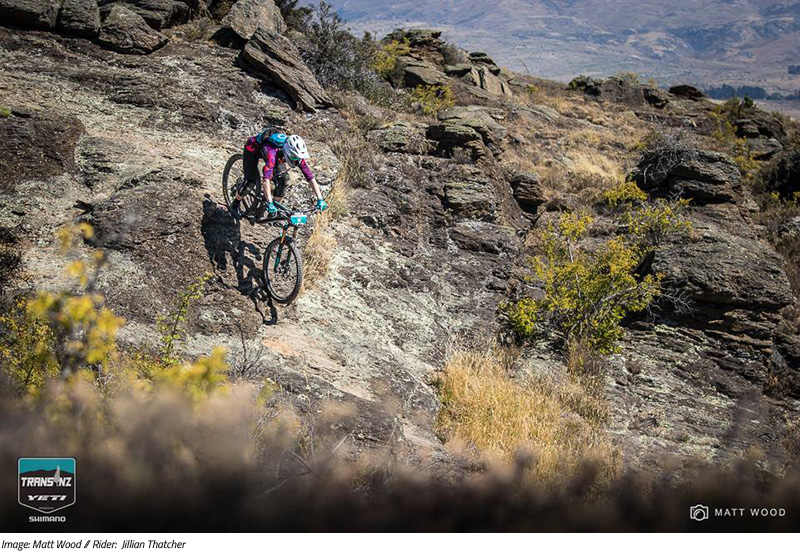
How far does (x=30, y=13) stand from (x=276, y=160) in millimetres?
7567

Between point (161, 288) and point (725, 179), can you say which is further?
point (725, 179)

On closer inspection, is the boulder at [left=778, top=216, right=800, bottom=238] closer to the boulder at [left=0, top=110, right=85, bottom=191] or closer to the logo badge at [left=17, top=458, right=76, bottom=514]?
the boulder at [left=0, top=110, right=85, bottom=191]

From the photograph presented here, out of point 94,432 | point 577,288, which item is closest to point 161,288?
point 94,432

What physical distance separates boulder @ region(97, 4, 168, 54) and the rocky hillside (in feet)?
0.13

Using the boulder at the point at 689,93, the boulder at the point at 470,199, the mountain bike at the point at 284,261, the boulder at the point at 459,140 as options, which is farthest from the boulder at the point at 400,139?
the boulder at the point at 689,93

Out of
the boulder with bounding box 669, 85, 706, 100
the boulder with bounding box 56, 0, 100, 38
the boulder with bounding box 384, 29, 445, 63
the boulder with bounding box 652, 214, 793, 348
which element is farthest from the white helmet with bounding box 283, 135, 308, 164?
the boulder with bounding box 669, 85, 706, 100

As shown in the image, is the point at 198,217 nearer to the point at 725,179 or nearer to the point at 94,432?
the point at 94,432

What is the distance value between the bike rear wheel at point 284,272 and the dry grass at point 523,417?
2.29m

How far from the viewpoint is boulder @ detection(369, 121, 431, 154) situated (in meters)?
11.8

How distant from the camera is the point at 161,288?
573cm

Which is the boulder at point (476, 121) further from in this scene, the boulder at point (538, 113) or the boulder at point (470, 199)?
the boulder at point (538, 113)

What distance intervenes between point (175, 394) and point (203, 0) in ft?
46.9

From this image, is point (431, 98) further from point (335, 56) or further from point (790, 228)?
point (790, 228)

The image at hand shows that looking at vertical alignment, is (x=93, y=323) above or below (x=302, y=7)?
below
